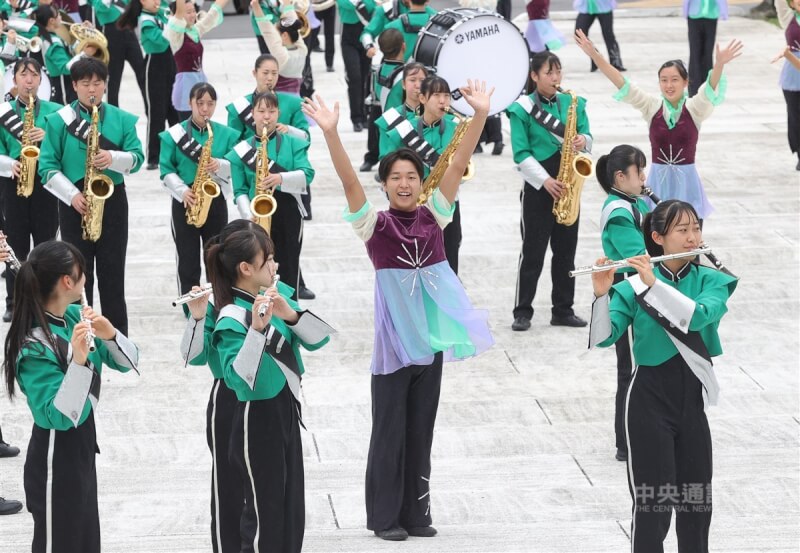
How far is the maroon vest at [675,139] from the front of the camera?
8.80 m

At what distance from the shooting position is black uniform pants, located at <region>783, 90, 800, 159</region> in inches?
490

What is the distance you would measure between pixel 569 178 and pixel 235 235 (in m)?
Result: 4.08

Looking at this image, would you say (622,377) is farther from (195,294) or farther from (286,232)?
(286,232)

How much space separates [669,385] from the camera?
5.31 metres

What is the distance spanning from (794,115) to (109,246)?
641 centimetres

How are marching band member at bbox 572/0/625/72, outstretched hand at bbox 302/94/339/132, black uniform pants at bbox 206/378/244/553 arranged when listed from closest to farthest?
black uniform pants at bbox 206/378/244/553 < outstretched hand at bbox 302/94/339/132 < marching band member at bbox 572/0/625/72

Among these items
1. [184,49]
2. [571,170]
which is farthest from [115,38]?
[571,170]

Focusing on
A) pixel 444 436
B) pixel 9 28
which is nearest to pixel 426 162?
pixel 444 436

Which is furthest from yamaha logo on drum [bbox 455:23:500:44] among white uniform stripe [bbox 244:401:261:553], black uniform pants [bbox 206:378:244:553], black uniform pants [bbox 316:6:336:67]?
black uniform pants [bbox 316:6:336:67]

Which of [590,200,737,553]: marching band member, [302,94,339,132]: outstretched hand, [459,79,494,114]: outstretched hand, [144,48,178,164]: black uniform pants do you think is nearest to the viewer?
[590,200,737,553]: marching band member

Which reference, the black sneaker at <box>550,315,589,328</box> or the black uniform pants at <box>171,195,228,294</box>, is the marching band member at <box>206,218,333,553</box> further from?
the black sneaker at <box>550,315,589,328</box>

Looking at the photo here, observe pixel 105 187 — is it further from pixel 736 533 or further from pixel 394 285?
pixel 736 533

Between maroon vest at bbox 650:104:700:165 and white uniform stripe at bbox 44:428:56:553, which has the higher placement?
white uniform stripe at bbox 44:428:56:553

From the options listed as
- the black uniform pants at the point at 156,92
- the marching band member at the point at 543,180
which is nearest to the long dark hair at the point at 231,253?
the marching band member at the point at 543,180
